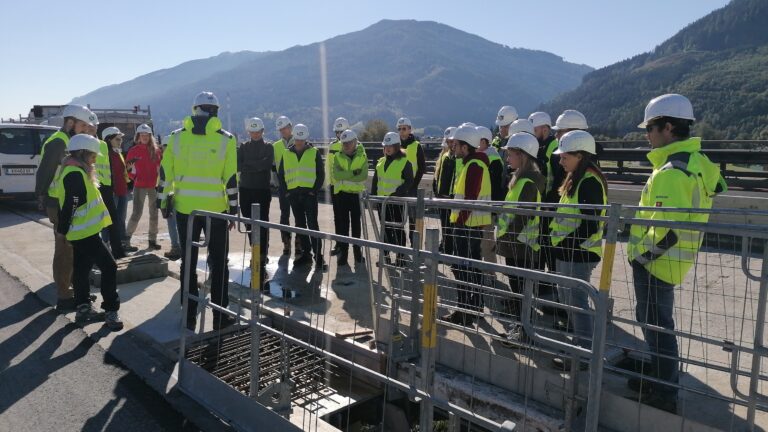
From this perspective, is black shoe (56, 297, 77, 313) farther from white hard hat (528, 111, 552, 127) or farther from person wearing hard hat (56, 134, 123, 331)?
white hard hat (528, 111, 552, 127)

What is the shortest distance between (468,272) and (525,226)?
758 mm

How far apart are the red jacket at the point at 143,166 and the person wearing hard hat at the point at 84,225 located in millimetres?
3901

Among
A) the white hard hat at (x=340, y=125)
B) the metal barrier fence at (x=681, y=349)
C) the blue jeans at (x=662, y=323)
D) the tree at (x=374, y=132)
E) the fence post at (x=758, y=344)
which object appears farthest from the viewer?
the tree at (x=374, y=132)

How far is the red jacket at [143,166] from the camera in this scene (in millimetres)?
9469

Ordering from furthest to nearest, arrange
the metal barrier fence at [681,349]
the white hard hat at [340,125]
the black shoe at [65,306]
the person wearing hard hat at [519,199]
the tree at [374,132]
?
the tree at [374,132] < the white hard hat at [340,125] < the black shoe at [65,306] < the person wearing hard hat at [519,199] < the metal barrier fence at [681,349]

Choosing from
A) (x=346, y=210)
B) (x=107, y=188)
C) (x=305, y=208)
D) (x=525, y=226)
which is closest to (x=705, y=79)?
(x=346, y=210)

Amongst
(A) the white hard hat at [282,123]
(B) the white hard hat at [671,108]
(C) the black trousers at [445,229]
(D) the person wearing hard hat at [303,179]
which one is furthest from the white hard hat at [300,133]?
(B) the white hard hat at [671,108]

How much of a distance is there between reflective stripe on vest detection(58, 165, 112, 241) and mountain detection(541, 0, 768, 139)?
56811mm

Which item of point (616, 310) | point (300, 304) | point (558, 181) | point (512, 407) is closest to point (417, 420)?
point (512, 407)

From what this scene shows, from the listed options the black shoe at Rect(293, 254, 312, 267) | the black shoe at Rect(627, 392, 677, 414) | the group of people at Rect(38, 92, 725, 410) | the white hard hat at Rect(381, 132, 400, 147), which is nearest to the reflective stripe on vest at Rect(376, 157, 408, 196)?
the group of people at Rect(38, 92, 725, 410)

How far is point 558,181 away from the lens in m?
5.84

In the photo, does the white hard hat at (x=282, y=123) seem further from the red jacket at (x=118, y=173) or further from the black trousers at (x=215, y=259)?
the black trousers at (x=215, y=259)

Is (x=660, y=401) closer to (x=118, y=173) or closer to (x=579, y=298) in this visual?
(x=579, y=298)

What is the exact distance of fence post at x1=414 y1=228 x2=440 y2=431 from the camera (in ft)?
9.05
